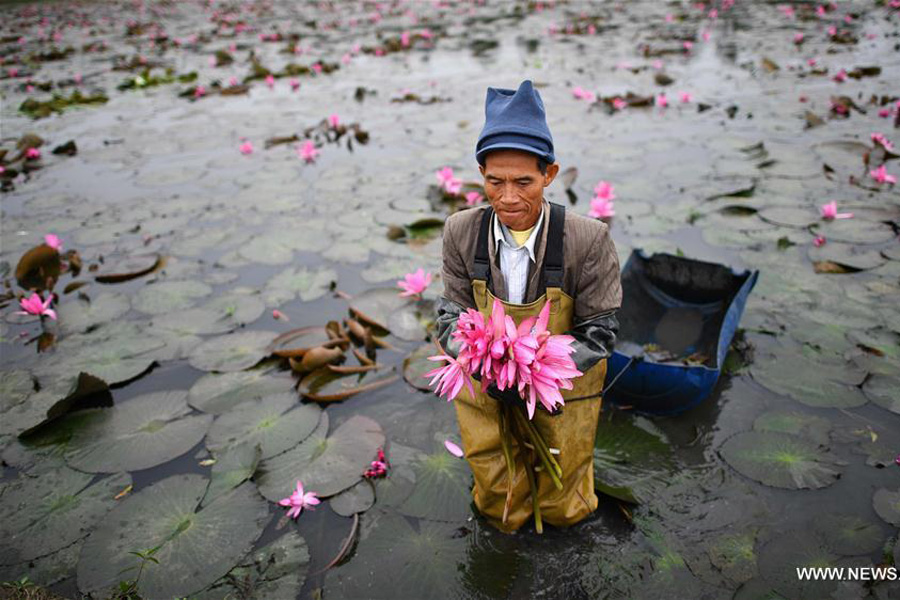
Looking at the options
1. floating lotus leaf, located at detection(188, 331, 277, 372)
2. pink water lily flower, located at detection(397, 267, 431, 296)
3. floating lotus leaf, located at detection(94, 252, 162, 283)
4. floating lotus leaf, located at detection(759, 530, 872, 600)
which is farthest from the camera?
floating lotus leaf, located at detection(94, 252, 162, 283)

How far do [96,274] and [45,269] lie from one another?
354mm

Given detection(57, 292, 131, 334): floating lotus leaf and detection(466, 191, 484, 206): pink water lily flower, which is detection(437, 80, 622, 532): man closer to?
detection(466, 191, 484, 206): pink water lily flower

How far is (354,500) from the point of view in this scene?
2.32m

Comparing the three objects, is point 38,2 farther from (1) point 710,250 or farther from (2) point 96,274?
(1) point 710,250

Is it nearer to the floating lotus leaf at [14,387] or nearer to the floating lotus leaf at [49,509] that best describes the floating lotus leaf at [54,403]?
the floating lotus leaf at [14,387]

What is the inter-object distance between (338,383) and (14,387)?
1.87m

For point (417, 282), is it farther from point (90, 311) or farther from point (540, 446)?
point (90, 311)

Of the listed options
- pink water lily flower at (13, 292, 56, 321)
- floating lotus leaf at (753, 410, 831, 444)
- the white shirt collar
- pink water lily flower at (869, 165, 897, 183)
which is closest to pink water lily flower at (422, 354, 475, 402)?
the white shirt collar

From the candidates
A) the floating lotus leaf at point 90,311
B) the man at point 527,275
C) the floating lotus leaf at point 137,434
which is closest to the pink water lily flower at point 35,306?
the floating lotus leaf at point 90,311

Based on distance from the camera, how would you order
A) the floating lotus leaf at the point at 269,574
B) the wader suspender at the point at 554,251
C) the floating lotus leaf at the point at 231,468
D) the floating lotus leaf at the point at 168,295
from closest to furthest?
the wader suspender at the point at 554,251 → the floating lotus leaf at the point at 269,574 → the floating lotus leaf at the point at 231,468 → the floating lotus leaf at the point at 168,295

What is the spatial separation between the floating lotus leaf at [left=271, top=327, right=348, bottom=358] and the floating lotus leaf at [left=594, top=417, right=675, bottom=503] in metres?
1.66

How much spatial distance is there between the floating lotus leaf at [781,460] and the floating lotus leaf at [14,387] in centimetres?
377

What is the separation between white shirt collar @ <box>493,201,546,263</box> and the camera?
1722 millimetres

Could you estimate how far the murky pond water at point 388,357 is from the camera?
2.06 metres
